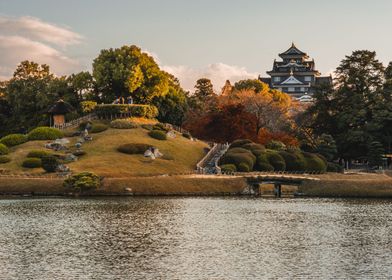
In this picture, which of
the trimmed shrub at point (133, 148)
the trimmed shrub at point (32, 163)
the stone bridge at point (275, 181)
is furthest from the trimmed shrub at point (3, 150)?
the stone bridge at point (275, 181)

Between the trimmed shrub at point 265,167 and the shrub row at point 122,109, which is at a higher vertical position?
the shrub row at point 122,109

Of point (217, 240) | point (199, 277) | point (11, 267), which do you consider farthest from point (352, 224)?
point (11, 267)

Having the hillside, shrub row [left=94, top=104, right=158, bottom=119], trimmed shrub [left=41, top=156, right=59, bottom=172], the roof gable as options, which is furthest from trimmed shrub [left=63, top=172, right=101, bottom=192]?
the roof gable

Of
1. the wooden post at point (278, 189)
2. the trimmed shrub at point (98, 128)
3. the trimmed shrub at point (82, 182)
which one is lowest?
the wooden post at point (278, 189)

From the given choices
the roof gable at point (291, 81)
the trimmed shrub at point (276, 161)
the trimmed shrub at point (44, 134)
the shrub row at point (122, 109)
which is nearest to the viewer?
the trimmed shrub at point (276, 161)

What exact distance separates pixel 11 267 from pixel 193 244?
1123cm

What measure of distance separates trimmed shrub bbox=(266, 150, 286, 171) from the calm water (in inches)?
1042

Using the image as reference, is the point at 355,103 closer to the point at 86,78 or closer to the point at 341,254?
the point at 86,78

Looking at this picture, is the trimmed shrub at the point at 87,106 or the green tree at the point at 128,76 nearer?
the trimmed shrub at the point at 87,106

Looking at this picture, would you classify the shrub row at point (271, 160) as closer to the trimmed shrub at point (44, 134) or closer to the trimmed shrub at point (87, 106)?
the trimmed shrub at point (44, 134)

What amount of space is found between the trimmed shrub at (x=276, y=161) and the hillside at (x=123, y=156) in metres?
10.8

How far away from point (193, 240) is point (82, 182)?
33.8 m

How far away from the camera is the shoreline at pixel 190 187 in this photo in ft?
238

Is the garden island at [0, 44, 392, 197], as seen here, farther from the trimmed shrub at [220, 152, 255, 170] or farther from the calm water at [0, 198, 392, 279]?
the calm water at [0, 198, 392, 279]
